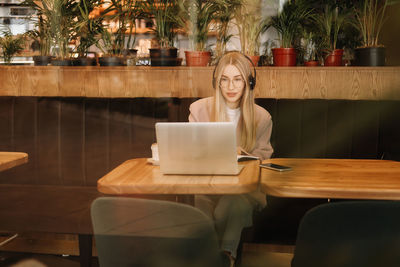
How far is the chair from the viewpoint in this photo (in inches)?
29.6

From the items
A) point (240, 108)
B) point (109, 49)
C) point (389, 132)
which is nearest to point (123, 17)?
→ point (109, 49)

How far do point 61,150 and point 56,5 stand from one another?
Answer: 2.68ft

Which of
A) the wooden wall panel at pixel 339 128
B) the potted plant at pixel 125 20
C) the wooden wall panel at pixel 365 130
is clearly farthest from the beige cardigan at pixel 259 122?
the potted plant at pixel 125 20

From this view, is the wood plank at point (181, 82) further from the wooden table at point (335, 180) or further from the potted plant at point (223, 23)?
the wooden table at point (335, 180)

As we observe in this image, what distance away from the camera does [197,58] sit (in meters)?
2.44

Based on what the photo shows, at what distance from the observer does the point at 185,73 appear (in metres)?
2.50

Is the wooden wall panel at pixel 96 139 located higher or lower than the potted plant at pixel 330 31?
lower

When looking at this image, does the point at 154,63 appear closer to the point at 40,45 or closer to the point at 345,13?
the point at 40,45

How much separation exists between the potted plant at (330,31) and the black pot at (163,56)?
841 millimetres

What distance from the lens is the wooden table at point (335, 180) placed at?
1.17 meters

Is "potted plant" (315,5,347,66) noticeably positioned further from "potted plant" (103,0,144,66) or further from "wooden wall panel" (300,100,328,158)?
"potted plant" (103,0,144,66)

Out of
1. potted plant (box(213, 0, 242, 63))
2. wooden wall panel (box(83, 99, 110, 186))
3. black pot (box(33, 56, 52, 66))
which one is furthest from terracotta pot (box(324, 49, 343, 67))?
black pot (box(33, 56, 52, 66))

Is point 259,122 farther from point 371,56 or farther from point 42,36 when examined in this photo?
point 42,36

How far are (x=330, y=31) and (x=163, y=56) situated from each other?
0.97 m
